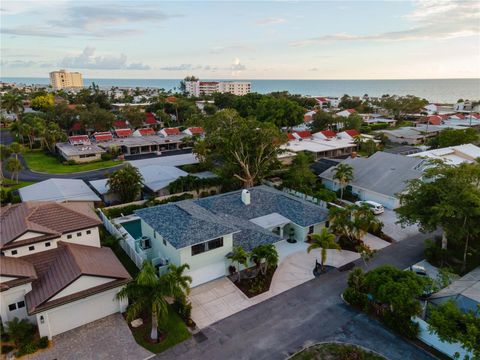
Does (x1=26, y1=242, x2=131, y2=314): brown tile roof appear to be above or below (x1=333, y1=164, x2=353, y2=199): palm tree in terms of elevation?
below

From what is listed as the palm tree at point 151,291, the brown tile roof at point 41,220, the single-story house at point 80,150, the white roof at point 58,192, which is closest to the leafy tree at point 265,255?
the palm tree at point 151,291

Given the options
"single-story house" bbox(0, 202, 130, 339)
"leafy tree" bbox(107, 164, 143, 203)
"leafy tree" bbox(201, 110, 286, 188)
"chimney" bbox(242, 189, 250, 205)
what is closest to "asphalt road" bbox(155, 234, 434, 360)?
"single-story house" bbox(0, 202, 130, 339)

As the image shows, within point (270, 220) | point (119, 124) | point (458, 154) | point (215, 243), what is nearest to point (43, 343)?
point (215, 243)

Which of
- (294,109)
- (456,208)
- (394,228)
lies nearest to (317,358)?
(456,208)

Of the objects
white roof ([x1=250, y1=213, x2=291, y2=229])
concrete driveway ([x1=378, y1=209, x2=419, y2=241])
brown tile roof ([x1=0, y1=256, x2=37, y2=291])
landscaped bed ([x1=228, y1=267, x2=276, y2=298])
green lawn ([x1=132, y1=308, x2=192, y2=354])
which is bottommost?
green lawn ([x1=132, y1=308, x2=192, y2=354])

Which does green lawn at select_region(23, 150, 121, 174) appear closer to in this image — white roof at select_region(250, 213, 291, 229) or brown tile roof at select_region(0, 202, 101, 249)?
brown tile roof at select_region(0, 202, 101, 249)

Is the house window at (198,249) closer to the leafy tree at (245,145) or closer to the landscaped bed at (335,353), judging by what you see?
the landscaped bed at (335,353)

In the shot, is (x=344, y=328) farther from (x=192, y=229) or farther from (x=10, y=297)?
(x=10, y=297)
